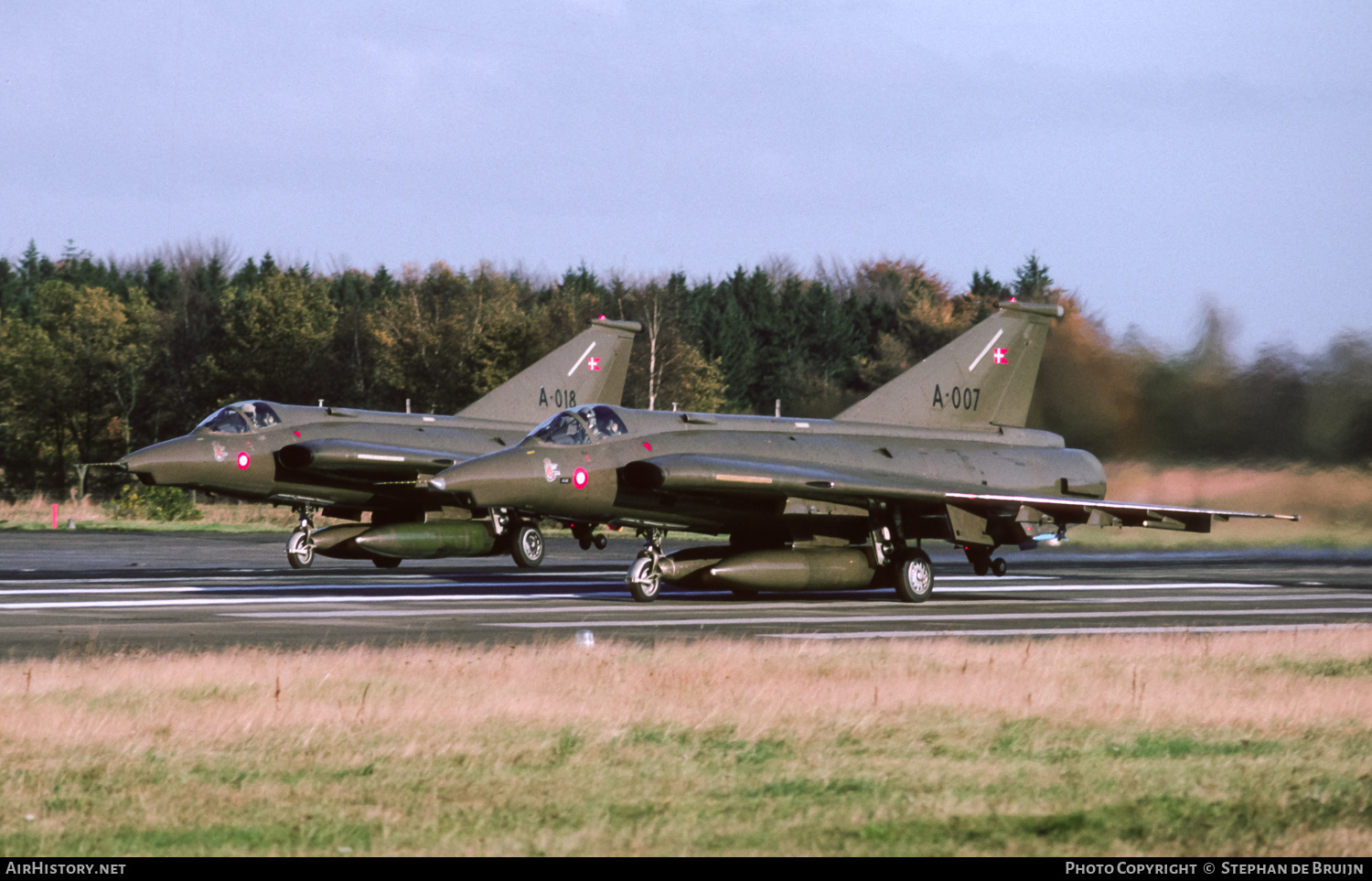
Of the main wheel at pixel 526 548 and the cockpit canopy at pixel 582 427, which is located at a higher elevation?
the cockpit canopy at pixel 582 427

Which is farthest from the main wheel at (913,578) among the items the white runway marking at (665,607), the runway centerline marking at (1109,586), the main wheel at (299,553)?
the main wheel at (299,553)

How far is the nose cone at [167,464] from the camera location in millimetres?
25078

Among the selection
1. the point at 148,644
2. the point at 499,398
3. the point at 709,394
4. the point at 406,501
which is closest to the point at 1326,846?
the point at 148,644

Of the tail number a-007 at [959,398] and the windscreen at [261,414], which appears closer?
the tail number a-007 at [959,398]

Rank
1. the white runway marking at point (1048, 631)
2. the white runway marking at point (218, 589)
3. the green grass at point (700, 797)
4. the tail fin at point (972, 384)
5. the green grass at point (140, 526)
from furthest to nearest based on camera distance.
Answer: the green grass at point (140, 526) → the tail fin at point (972, 384) → the white runway marking at point (218, 589) → the white runway marking at point (1048, 631) → the green grass at point (700, 797)

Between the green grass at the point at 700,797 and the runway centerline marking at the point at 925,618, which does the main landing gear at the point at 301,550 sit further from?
the green grass at the point at 700,797

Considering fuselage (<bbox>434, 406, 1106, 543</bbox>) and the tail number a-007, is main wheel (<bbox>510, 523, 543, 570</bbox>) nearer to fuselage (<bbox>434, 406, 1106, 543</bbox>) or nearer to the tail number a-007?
fuselage (<bbox>434, 406, 1106, 543</bbox>)

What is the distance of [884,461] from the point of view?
22.0 m

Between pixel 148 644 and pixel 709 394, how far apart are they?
Result: 57657 mm

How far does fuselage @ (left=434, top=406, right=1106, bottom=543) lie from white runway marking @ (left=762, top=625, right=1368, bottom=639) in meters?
4.00

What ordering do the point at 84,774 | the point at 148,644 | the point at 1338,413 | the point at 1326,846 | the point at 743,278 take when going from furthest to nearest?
the point at 743,278 < the point at 1338,413 < the point at 148,644 < the point at 84,774 < the point at 1326,846

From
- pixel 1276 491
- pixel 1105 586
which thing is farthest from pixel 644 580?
pixel 1276 491

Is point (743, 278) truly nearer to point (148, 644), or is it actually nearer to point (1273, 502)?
point (1273, 502)

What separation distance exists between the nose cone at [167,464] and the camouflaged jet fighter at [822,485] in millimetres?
7282
